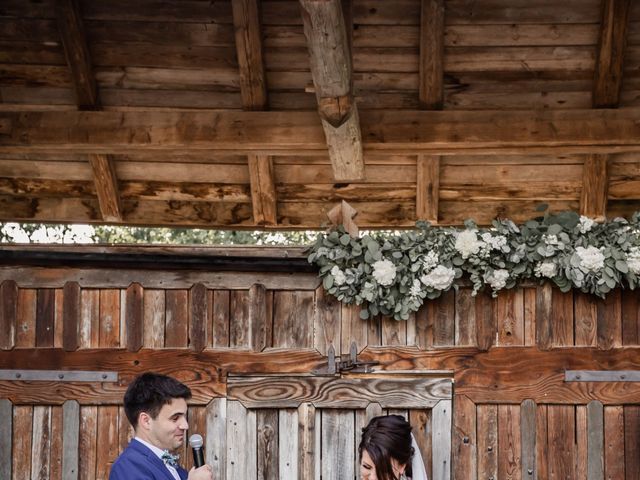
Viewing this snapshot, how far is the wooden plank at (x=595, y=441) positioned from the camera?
213 inches

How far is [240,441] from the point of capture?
18.3 feet

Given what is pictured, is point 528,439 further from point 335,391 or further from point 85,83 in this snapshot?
point 85,83

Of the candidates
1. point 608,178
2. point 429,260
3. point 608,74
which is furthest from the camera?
point 608,178

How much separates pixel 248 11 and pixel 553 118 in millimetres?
1976

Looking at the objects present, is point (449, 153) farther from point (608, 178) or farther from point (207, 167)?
point (207, 167)

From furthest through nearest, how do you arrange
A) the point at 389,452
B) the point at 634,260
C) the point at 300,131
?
the point at 300,131 < the point at 634,260 < the point at 389,452

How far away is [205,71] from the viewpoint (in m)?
6.11

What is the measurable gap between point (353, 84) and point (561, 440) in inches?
92.1

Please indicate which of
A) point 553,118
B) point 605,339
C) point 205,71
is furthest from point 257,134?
point 605,339

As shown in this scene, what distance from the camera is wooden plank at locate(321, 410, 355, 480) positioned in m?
5.52

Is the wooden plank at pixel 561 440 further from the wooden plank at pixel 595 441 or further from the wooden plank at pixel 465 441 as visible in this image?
the wooden plank at pixel 465 441

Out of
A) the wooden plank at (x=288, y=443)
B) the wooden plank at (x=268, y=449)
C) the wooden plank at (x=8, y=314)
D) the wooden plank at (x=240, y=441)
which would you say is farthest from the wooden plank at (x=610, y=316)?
the wooden plank at (x=8, y=314)

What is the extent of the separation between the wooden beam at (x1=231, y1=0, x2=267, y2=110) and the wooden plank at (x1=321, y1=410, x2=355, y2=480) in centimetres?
200

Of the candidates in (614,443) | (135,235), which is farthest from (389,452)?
(135,235)
